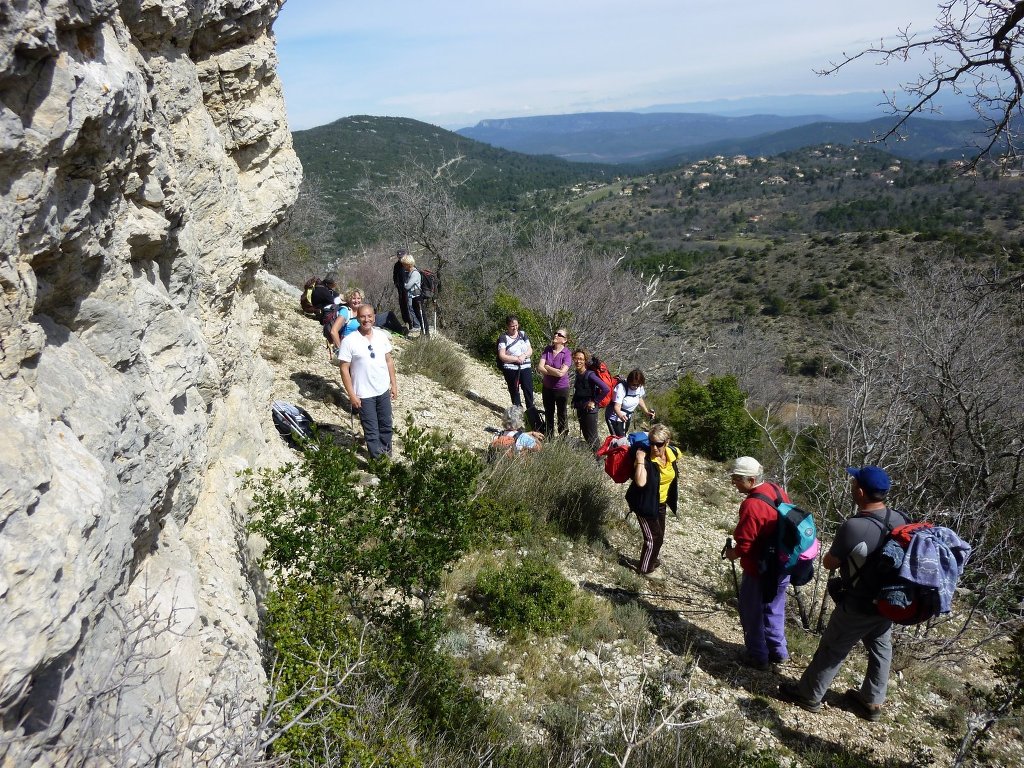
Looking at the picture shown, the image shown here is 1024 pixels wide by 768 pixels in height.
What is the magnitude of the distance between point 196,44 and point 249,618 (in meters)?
3.33

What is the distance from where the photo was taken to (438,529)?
11.2 feet

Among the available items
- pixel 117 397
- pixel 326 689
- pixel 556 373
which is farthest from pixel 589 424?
pixel 117 397

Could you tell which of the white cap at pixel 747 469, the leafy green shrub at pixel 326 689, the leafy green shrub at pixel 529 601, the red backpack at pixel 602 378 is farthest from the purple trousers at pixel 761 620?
the red backpack at pixel 602 378

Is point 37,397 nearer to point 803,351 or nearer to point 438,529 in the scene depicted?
point 438,529

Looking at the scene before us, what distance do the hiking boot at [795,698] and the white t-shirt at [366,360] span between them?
3907mm

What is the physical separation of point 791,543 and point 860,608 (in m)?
0.50

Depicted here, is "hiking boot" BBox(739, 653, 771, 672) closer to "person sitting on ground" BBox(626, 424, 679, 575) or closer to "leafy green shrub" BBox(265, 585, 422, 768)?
"person sitting on ground" BBox(626, 424, 679, 575)

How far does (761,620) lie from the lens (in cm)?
424

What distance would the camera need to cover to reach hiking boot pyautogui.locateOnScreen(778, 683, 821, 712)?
12.8 feet

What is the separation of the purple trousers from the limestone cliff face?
3.19 metres

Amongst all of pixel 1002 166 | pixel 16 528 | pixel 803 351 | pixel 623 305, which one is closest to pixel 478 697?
pixel 16 528

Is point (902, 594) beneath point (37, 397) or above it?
beneath

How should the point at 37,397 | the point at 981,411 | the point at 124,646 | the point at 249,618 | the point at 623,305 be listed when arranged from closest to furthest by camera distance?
1. the point at 37,397
2. the point at 124,646
3. the point at 249,618
4. the point at 981,411
5. the point at 623,305

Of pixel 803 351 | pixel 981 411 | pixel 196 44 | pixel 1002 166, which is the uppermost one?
pixel 196 44
